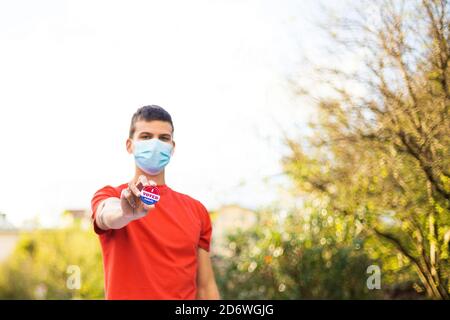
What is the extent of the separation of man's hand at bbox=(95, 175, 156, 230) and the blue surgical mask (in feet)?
0.65

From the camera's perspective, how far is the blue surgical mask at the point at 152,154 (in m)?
2.23

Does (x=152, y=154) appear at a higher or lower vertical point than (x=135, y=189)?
higher

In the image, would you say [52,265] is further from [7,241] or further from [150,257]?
[150,257]

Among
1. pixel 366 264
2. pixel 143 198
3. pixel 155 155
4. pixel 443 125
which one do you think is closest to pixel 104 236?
pixel 155 155

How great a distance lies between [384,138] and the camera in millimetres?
5340

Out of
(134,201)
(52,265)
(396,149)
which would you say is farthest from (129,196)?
(52,265)

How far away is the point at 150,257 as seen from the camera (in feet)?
7.05

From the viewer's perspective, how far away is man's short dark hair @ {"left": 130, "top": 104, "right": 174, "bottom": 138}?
91.4 inches

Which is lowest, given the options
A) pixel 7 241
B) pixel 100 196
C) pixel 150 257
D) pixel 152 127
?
pixel 150 257

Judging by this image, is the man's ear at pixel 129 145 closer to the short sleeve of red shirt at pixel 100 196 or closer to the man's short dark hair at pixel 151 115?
the man's short dark hair at pixel 151 115

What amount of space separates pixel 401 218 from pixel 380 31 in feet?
5.71

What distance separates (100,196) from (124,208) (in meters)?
0.42

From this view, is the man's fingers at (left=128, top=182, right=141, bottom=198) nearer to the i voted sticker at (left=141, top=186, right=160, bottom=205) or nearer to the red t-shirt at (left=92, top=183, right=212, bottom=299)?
the i voted sticker at (left=141, top=186, right=160, bottom=205)
